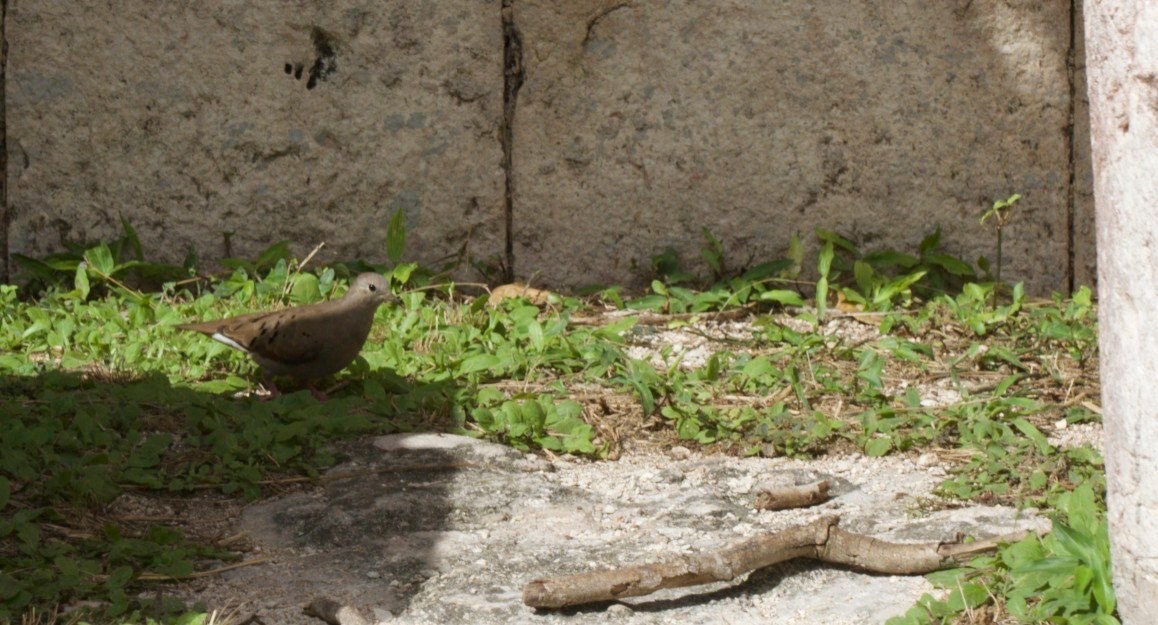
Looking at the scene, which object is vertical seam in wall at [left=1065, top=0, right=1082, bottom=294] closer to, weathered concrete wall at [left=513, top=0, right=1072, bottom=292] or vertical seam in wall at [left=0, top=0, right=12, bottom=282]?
weathered concrete wall at [left=513, top=0, right=1072, bottom=292]

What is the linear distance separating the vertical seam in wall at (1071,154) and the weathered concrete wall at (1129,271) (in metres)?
3.68

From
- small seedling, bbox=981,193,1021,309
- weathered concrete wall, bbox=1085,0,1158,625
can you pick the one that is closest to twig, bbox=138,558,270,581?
weathered concrete wall, bbox=1085,0,1158,625

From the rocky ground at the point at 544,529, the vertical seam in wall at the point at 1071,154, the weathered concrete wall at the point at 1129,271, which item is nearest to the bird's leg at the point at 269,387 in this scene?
the rocky ground at the point at 544,529

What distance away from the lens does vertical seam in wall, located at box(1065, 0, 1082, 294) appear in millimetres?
6578

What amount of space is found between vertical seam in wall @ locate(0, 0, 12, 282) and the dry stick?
13.4 feet

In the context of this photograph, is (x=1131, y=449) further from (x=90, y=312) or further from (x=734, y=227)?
(x=90, y=312)

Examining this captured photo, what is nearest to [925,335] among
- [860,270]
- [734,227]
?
[860,270]

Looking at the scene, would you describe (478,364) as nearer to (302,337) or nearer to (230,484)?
(302,337)

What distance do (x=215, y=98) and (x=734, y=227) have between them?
2.48 meters

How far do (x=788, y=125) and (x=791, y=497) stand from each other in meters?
2.69

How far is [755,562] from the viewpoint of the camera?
12.2ft

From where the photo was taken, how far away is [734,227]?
6793 millimetres

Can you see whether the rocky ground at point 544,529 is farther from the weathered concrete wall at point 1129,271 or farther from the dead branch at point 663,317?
the dead branch at point 663,317

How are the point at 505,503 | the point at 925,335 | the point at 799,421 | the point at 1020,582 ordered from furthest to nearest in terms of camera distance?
the point at 925,335 → the point at 799,421 → the point at 505,503 → the point at 1020,582
